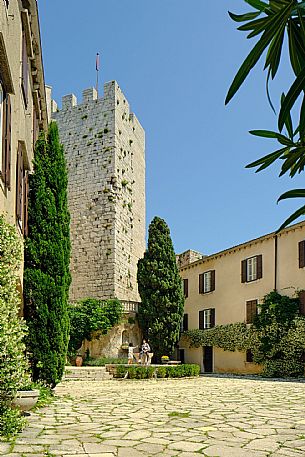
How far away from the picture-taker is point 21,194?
12.2 m

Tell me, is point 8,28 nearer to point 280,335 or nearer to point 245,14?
point 245,14

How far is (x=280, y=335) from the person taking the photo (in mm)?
26547

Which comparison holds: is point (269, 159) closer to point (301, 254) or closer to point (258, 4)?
point (258, 4)

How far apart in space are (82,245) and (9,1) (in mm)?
25188

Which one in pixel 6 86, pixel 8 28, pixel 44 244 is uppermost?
pixel 8 28

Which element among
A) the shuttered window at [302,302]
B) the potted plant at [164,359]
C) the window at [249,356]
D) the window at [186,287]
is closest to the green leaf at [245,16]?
the shuttered window at [302,302]

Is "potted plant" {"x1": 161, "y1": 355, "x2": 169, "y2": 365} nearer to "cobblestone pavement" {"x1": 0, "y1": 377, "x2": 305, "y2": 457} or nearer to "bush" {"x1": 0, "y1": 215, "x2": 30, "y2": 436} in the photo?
"cobblestone pavement" {"x1": 0, "y1": 377, "x2": 305, "y2": 457}

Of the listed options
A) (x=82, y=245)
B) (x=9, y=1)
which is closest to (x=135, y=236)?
(x=82, y=245)

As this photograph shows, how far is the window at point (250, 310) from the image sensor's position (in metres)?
29.6

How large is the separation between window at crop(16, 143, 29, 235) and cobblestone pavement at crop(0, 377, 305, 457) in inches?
158

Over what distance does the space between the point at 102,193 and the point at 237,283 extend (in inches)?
386

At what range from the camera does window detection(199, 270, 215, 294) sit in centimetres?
3358

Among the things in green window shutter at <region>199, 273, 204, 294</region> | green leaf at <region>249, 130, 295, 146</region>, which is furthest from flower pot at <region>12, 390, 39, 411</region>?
green window shutter at <region>199, 273, 204, 294</region>

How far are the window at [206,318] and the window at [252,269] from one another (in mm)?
Answer: 3535
